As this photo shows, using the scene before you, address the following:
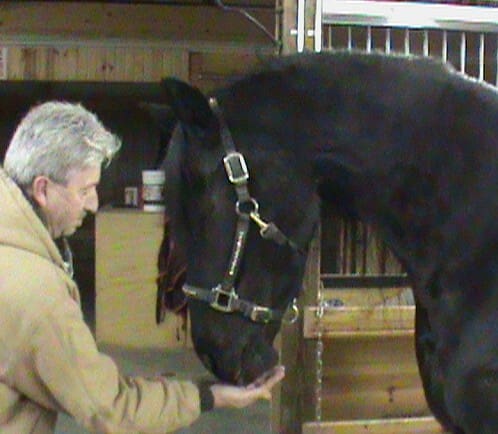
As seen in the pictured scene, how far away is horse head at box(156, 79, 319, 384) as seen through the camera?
137 cm

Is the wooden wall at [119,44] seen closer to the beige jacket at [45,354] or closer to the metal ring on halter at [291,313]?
the metal ring on halter at [291,313]

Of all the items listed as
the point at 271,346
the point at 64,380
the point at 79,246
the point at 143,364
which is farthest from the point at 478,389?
the point at 79,246

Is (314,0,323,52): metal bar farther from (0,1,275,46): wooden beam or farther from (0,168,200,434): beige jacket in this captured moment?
(0,1,275,46): wooden beam

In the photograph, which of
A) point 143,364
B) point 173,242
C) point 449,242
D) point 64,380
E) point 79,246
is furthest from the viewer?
point 79,246

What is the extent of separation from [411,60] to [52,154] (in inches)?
25.2

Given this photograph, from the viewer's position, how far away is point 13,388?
4.02ft

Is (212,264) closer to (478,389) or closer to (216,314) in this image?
(216,314)

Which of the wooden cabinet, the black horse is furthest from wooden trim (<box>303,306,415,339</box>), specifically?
the wooden cabinet

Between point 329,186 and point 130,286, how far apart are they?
3.26 m

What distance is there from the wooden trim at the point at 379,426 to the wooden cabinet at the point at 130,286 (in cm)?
250

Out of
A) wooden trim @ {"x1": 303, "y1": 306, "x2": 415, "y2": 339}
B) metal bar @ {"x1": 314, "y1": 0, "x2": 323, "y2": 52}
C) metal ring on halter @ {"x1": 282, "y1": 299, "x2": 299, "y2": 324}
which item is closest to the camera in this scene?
metal ring on halter @ {"x1": 282, "y1": 299, "x2": 299, "y2": 324}

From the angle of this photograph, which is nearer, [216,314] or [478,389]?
[478,389]

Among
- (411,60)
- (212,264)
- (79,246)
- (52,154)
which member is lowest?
(79,246)

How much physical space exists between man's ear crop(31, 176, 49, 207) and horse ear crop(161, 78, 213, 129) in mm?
247
